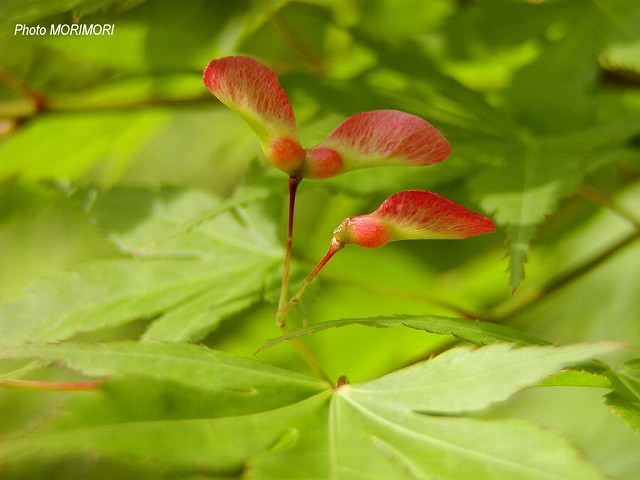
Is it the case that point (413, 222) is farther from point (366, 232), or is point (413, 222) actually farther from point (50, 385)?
point (50, 385)

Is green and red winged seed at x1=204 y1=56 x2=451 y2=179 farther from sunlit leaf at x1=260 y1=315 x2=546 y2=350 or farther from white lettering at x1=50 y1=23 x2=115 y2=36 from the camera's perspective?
white lettering at x1=50 y1=23 x2=115 y2=36

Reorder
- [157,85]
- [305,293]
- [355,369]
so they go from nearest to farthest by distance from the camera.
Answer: [305,293]
[157,85]
[355,369]

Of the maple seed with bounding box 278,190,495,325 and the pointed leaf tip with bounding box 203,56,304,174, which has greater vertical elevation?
the pointed leaf tip with bounding box 203,56,304,174

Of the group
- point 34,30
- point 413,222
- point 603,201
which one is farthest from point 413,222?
point 34,30

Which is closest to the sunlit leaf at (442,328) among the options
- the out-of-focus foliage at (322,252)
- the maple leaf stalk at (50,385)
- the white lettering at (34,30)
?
the out-of-focus foliage at (322,252)

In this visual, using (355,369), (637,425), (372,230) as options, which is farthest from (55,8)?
(355,369)

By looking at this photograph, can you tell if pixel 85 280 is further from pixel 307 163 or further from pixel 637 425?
pixel 637 425

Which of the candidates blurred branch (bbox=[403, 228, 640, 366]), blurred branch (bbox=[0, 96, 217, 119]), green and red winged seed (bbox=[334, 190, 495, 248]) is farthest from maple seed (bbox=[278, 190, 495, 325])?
blurred branch (bbox=[0, 96, 217, 119])
